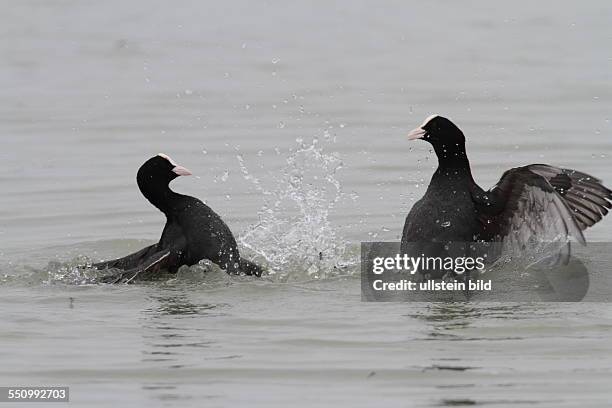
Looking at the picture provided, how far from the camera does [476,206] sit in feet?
26.9

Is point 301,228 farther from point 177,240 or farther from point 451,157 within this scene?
point 451,157

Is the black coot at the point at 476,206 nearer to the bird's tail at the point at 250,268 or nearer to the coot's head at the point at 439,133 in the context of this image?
the coot's head at the point at 439,133

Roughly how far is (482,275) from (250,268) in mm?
1326

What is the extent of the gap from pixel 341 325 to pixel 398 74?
970 cm

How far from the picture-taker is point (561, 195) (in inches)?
324

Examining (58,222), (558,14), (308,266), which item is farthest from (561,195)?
(558,14)

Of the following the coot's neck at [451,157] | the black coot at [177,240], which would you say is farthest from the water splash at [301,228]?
the coot's neck at [451,157]

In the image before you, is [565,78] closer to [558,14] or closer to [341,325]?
[558,14]

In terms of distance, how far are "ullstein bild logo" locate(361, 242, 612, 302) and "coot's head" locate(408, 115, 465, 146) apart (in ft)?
1.92

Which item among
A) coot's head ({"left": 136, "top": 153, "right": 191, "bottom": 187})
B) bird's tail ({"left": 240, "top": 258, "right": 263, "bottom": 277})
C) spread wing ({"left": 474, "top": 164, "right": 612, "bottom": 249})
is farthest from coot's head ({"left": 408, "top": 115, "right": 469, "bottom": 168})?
coot's head ({"left": 136, "top": 153, "right": 191, "bottom": 187})

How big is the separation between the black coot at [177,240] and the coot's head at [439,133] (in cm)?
123

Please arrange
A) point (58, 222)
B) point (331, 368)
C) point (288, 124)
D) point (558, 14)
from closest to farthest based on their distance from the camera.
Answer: point (331, 368)
point (58, 222)
point (288, 124)
point (558, 14)

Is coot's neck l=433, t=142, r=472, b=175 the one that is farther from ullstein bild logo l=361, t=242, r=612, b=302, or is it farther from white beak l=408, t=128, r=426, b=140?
ullstein bild logo l=361, t=242, r=612, b=302

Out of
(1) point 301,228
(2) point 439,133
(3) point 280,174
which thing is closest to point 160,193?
(1) point 301,228
